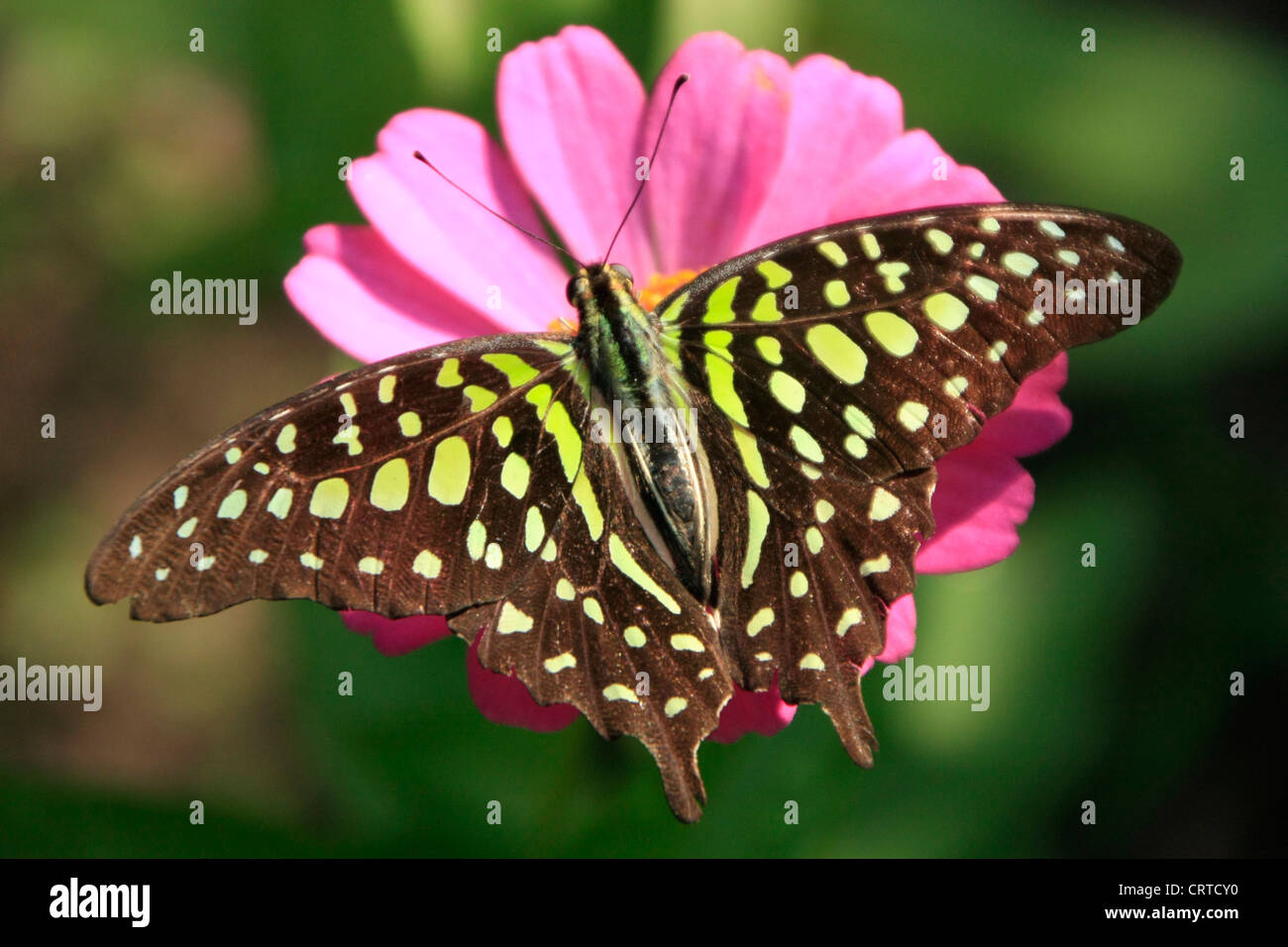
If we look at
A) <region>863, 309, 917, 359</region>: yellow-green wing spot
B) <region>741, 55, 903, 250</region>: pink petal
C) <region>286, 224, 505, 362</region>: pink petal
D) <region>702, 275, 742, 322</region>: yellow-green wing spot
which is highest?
<region>741, 55, 903, 250</region>: pink petal

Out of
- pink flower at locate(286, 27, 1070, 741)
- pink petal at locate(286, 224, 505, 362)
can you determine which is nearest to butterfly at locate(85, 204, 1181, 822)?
pink flower at locate(286, 27, 1070, 741)

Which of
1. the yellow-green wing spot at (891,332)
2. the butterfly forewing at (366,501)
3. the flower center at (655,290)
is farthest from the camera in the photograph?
the flower center at (655,290)

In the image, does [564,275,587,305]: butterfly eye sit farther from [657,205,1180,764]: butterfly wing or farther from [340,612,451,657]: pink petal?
[340,612,451,657]: pink petal

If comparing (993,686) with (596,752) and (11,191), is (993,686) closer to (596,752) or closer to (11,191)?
(596,752)

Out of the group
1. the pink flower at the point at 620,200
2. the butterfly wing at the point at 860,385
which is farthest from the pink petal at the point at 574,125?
the butterfly wing at the point at 860,385

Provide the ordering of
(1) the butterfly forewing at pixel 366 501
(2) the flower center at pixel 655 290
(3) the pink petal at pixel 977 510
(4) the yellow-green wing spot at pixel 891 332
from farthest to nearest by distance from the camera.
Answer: (2) the flower center at pixel 655 290, (3) the pink petal at pixel 977 510, (4) the yellow-green wing spot at pixel 891 332, (1) the butterfly forewing at pixel 366 501

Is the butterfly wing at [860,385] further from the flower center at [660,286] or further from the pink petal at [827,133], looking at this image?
the flower center at [660,286]

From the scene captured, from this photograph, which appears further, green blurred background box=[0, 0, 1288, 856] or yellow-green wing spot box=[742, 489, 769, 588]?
green blurred background box=[0, 0, 1288, 856]

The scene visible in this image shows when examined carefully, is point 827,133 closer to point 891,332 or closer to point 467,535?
point 891,332
